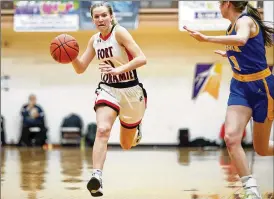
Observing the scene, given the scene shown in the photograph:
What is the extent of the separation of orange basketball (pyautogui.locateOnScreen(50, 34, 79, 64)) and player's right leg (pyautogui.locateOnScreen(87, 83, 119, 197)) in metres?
0.42

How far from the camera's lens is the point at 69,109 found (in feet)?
57.7

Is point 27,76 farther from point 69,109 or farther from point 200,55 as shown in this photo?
point 200,55

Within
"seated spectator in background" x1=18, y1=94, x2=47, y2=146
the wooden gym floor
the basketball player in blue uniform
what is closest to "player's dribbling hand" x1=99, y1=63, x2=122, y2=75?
the basketball player in blue uniform

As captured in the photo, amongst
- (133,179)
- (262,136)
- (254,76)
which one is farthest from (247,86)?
(133,179)

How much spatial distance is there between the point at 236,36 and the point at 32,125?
510 inches

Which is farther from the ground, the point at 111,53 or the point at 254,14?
the point at 254,14

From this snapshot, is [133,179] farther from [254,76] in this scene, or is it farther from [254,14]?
[254,14]

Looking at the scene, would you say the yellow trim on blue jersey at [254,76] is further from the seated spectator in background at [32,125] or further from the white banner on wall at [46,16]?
the seated spectator in background at [32,125]

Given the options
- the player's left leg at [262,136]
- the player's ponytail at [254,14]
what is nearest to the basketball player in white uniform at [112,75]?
the player's ponytail at [254,14]

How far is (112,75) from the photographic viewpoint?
5.46m

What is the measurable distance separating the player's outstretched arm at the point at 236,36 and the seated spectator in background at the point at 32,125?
12760 mm

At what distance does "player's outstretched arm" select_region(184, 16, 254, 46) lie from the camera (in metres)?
4.51

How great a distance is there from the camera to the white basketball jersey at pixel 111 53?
18.1ft

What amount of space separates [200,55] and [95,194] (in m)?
12.7
